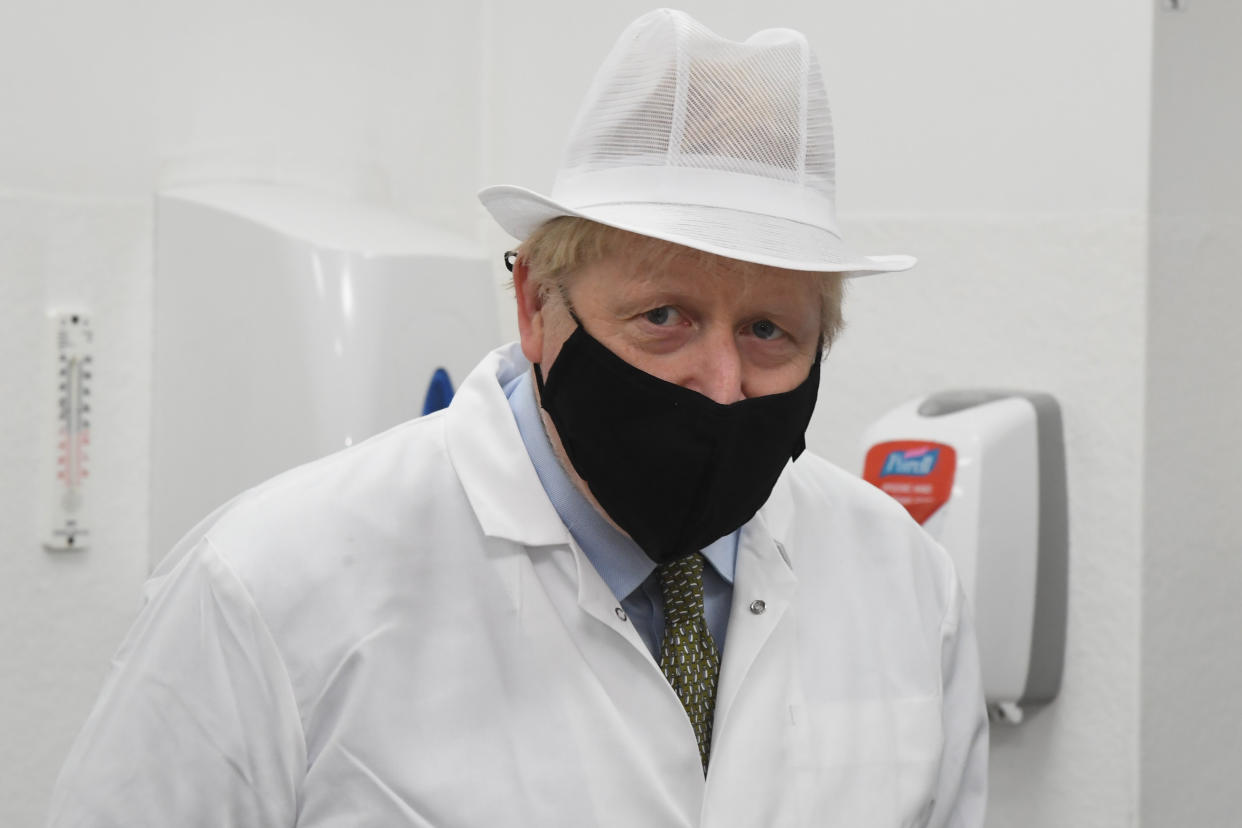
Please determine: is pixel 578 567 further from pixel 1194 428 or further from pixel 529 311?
pixel 1194 428

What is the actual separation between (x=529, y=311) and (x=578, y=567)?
23 cm

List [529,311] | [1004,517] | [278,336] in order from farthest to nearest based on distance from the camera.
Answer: [278,336], [1004,517], [529,311]

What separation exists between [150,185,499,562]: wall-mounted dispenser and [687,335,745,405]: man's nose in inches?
40.2

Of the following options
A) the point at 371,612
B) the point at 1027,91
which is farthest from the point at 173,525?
the point at 1027,91

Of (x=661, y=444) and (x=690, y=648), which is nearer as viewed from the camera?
(x=661, y=444)

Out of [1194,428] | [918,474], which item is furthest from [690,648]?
[1194,428]

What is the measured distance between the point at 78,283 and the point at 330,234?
0.39 metres

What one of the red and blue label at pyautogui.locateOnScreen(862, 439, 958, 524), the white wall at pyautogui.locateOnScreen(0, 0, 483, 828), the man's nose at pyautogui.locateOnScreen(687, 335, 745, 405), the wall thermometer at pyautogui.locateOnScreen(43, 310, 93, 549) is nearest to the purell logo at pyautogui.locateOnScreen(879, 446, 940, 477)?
the red and blue label at pyautogui.locateOnScreen(862, 439, 958, 524)

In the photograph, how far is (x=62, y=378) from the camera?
2.07 metres

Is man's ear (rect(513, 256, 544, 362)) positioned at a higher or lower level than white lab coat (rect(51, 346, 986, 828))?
higher

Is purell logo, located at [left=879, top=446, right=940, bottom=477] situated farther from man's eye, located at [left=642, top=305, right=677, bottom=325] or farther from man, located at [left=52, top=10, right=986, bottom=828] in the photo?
man's eye, located at [left=642, top=305, right=677, bottom=325]

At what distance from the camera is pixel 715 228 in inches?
44.1

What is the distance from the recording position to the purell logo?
1.88 m

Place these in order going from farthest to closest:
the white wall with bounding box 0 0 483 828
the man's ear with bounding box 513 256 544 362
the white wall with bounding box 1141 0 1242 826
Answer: the white wall with bounding box 0 0 483 828
the white wall with bounding box 1141 0 1242 826
the man's ear with bounding box 513 256 544 362
